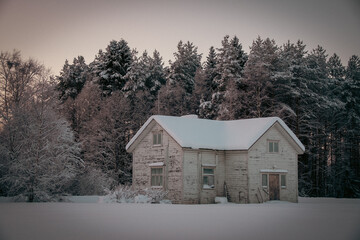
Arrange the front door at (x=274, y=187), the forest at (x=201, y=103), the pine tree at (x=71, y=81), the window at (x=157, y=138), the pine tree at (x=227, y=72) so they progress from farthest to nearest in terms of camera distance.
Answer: the pine tree at (x=71, y=81) < the pine tree at (x=227, y=72) < the forest at (x=201, y=103) < the window at (x=157, y=138) < the front door at (x=274, y=187)

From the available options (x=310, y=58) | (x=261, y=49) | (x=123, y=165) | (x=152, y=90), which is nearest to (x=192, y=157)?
(x=123, y=165)

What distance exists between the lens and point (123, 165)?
49.2 metres

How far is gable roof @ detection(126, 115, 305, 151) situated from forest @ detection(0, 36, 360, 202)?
7.78 meters

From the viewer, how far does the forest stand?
36463 millimetres

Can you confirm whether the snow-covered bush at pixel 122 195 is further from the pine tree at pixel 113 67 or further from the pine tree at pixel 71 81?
the pine tree at pixel 71 81

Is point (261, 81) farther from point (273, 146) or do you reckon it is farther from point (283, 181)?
point (283, 181)

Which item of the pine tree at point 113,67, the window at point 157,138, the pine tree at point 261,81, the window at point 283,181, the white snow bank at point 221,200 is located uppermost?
the pine tree at point 113,67

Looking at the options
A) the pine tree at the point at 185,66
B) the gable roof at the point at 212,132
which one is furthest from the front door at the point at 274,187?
the pine tree at the point at 185,66

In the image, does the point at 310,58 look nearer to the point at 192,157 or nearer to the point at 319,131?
the point at 319,131

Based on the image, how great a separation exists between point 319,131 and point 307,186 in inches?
297

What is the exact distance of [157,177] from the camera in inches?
1282

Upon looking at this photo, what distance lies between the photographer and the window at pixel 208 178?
104 feet

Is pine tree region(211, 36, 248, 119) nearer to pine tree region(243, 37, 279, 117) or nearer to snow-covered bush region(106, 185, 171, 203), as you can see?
pine tree region(243, 37, 279, 117)

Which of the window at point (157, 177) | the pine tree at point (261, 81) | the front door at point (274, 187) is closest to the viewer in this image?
the window at point (157, 177)
